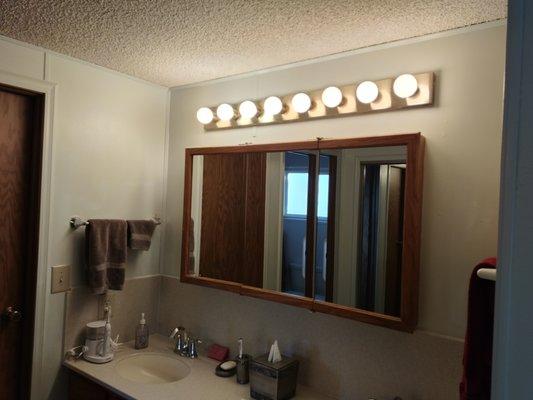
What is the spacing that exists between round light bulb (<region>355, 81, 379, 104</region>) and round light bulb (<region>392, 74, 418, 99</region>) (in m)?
0.08

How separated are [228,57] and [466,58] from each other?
3.23ft

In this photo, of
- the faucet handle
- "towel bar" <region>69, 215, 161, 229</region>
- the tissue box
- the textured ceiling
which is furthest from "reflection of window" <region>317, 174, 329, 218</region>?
"towel bar" <region>69, 215, 161, 229</region>

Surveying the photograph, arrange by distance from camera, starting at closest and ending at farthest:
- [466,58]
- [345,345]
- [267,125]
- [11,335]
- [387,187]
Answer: [466,58], [387,187], [345,345], [11,335], [267,125]

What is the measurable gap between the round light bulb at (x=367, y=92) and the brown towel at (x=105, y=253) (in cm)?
132

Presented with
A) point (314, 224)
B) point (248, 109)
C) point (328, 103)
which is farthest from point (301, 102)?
point (314, 224)

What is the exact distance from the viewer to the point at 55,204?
196 cm

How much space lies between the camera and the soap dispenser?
221 centimetres

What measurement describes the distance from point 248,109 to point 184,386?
130 centimetres

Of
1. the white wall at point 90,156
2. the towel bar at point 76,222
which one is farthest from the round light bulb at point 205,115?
the towel bar at point 76,222

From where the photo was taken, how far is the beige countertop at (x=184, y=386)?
5.68 feet

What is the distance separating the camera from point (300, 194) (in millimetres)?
1829

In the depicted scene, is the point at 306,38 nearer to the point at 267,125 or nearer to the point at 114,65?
the point at 267,125

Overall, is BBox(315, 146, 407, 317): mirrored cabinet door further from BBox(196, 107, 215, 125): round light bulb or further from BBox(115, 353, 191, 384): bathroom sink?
BBox(115, 353, 191, 384): bathroom sink

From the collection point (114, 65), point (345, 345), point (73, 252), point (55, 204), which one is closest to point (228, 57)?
point (114, 65)
